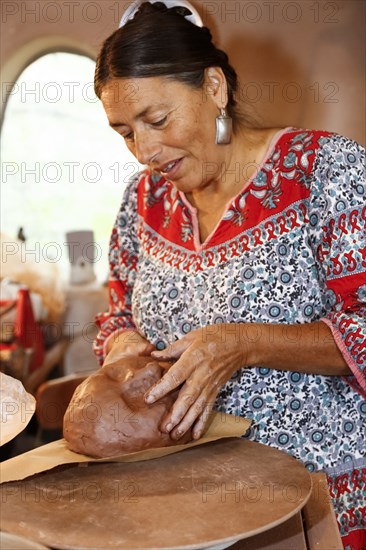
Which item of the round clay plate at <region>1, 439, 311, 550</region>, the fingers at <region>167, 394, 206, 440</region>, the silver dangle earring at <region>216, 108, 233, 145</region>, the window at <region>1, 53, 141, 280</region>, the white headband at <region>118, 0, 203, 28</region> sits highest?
the white headband at <region>118, 0, 203, 28</region>

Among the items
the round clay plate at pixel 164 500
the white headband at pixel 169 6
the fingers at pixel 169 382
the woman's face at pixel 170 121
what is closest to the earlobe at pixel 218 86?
the woman's face at pixel 170 121

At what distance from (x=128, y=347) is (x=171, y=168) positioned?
0.43m

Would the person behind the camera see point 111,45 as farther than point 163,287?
No

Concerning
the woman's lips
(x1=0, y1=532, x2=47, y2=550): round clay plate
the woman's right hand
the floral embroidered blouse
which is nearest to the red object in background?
the woman's right hand

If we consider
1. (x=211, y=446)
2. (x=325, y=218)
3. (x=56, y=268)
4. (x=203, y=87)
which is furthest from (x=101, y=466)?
(x=56, y=268)

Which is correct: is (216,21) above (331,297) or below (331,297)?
above

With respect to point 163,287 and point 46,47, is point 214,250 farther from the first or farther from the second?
point 46,47

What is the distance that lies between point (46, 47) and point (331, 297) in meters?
1.71

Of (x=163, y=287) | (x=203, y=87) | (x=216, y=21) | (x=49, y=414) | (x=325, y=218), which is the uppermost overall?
(x=216, y=21)

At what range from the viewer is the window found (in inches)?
132

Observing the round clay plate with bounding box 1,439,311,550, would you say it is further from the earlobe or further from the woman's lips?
the earlobe

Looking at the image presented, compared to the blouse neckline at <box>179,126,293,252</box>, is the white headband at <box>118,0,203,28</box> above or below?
above

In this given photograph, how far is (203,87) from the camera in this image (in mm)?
1784

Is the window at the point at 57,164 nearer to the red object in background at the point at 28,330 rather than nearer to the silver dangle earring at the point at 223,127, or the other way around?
the red object in background at the point at 28,330
